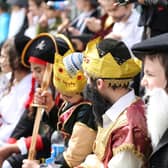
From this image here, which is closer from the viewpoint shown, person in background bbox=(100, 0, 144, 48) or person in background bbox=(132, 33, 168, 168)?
person in background bbox=(132, 33, 168, 168)

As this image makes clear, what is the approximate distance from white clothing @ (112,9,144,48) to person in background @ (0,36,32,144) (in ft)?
2.53

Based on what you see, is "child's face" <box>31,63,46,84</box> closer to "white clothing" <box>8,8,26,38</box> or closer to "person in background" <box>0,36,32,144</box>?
"person in background" <box>0,36,32,144</box>

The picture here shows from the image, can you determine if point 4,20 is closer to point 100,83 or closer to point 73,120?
point 73,120

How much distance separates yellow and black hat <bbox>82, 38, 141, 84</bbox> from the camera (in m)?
3.02

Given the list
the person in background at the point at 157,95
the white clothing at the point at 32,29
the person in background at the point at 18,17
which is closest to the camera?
the person in background at the point at 157,95

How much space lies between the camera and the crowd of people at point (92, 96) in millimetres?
2713

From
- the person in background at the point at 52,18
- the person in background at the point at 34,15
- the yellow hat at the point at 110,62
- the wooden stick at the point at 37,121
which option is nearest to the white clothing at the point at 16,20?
the person in background at the point at 34,15

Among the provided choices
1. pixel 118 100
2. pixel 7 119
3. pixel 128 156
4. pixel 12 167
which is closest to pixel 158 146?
pixel 128 156

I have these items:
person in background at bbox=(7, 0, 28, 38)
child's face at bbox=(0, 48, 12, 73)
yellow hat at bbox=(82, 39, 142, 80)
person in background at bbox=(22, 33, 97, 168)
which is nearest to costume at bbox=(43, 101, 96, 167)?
person in background at bbox=(22, 33, 97, 168)

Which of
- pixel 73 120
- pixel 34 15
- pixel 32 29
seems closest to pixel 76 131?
pixel 73 120

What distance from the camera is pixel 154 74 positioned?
2721mm

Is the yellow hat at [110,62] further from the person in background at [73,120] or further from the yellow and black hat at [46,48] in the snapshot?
the yellow and black hat at [46,48]

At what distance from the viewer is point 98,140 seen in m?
3.03

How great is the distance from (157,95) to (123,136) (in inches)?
10.8
